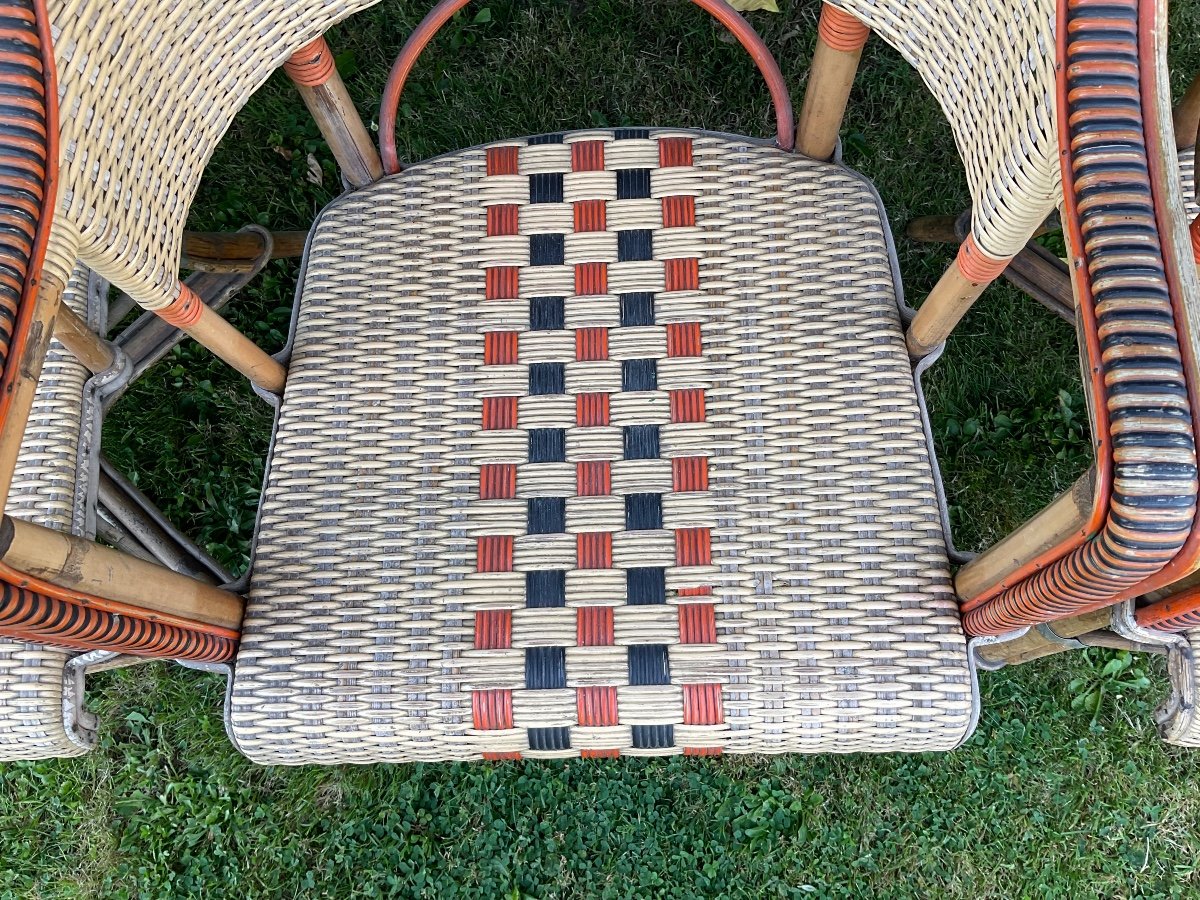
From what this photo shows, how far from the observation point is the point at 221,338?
1.06 metres

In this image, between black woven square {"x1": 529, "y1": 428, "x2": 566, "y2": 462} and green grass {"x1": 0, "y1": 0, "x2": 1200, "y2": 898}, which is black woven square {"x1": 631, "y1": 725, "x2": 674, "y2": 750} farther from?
green grass {"x1": 0, "y1": 0, "x2": 1200, "y2": 898}

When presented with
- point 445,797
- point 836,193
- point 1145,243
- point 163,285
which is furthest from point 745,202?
point 445,797

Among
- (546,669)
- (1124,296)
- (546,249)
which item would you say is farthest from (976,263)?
(546,669)

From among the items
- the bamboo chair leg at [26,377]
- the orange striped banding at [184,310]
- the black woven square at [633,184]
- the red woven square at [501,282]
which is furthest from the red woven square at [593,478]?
the bamboo chair leg at [26,377]

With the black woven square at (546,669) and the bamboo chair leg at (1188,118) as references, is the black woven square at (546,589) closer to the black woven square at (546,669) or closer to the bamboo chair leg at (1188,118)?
the black woven square at (546,669)

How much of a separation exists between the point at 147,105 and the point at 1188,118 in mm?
1152

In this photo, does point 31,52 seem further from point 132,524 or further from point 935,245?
point 935,245

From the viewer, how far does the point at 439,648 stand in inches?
41.0

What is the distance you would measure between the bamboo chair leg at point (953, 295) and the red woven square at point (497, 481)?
50cm

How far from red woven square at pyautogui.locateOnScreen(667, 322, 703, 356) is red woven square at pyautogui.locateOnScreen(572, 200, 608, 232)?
162 millimetres

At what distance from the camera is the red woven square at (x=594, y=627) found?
3.39 ft

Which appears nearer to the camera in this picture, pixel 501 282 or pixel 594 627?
pixel 594 627

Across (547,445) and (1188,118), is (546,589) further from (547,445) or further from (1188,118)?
(1188,118)

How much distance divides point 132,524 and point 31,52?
0.75 meters
